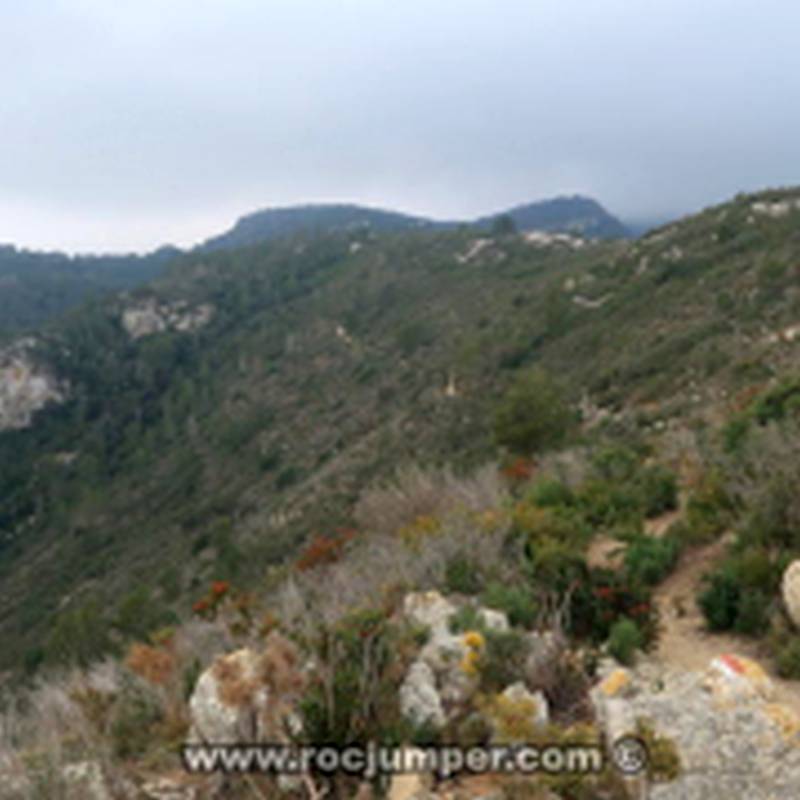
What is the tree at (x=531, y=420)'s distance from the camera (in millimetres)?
15891

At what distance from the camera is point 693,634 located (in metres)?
4.94

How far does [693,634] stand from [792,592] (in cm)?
85

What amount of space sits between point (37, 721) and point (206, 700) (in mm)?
1563

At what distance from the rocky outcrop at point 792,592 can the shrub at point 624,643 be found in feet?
3.31

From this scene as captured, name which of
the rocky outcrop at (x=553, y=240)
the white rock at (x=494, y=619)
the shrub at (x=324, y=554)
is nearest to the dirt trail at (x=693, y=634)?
the white rock at (x=494, y=619)

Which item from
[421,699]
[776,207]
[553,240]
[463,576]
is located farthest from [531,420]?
[553,240]

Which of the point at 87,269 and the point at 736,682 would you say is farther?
the point at 87,269

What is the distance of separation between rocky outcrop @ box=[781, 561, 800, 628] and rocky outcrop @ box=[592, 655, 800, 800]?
36.9 inches

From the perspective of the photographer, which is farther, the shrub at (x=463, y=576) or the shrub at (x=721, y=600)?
the shrub at (x=463, y=576)

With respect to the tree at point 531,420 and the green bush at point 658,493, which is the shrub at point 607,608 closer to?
the green bush at point 658,493

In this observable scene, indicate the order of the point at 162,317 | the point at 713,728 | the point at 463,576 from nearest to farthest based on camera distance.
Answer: the point at 713,728 < the point at 463,576 < the point at 162,317

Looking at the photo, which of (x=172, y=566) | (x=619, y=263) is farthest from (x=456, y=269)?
(x=172, y=566)

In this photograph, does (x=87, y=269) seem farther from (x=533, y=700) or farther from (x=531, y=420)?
(x=533, y=700)

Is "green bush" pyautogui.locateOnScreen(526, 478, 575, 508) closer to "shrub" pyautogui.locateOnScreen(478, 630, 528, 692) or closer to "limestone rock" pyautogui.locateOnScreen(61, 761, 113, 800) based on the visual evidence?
"shrub" pyautogui.locateOnScreen(478, 630, 528, 692)
